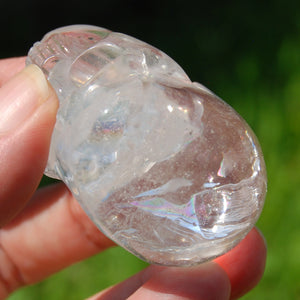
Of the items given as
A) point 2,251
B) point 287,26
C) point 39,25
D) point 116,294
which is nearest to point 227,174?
point 116,294

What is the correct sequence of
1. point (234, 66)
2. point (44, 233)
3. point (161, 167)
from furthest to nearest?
point (234, 66)
point (44, 233)
point (161, 167)

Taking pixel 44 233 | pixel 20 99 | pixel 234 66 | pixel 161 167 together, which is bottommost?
pixel 44 233

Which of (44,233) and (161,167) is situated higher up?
(161,167)

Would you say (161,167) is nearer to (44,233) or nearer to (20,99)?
(20,99)

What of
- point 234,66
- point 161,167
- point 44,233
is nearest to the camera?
point 161,167

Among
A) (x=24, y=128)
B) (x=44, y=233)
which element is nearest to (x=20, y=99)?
(x=24, y=128)

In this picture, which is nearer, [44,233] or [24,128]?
[24,128]
